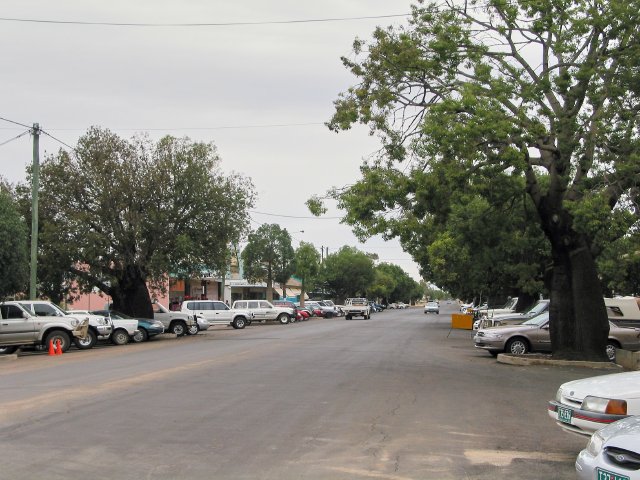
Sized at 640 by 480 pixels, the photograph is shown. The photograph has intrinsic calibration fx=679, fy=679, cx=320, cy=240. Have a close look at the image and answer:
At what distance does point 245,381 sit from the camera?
553 inches

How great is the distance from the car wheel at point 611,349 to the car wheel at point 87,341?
1849cm

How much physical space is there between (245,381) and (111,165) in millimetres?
20363

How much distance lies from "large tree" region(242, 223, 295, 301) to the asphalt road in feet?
167

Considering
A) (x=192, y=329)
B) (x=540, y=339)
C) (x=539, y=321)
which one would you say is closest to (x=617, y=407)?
(x=540, y=339)

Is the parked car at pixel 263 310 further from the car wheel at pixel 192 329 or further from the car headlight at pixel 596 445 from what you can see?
the car headlight at pixel 596 445

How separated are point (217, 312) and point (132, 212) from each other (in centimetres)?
1172

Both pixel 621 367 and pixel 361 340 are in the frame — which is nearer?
pixel 621 367

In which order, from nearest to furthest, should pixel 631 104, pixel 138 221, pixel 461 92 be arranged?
pixel 461 92
pixel 631 104
pixel 138 221

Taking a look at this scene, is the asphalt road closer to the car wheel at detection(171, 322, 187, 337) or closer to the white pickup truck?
the car wheel at detection(171, 322, 187, 337)

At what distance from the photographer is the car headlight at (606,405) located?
21.5 feet

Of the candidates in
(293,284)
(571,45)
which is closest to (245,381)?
(571,45)

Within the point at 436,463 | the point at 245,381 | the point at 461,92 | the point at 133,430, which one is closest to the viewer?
the point at 436,463

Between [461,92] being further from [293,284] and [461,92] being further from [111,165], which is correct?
[293,284]

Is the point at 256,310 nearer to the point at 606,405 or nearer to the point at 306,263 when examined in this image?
the point at 306,263
